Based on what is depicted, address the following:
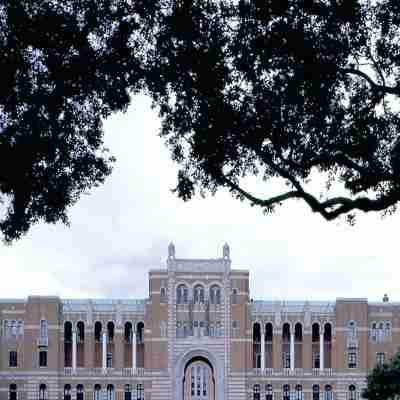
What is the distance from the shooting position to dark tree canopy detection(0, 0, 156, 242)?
2170 centimetres

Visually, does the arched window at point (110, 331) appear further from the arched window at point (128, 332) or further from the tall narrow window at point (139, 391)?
the tall narrow window at point (139, 391)

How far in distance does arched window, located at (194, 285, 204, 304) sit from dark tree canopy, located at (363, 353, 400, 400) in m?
27.9

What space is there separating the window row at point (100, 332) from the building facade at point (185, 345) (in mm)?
120

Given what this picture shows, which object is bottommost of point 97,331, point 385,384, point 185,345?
point 385,384

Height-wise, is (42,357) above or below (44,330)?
below

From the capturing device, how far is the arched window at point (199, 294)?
94.1m

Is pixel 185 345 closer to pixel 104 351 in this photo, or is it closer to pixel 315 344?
pixel 104 351

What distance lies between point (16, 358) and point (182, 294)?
1479 centimetres

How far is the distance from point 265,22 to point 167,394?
7492 cm

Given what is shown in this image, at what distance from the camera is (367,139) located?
21.5 meters

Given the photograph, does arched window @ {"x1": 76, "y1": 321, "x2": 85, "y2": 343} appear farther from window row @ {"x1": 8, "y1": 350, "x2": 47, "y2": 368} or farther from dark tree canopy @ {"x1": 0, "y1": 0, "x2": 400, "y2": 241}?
dark tree canopy @ {"x1": 0, "y1": 0, "x2": 400, "y2": 241}

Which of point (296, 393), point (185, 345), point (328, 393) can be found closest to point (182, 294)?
point (185, 345)

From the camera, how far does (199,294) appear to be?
94.2 metres

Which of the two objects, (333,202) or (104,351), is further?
(104,351)
